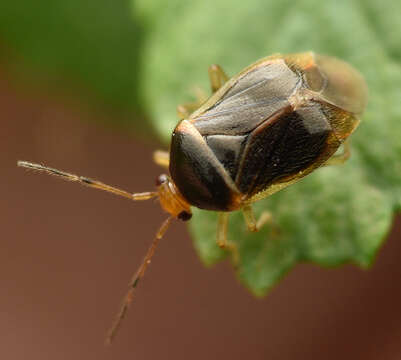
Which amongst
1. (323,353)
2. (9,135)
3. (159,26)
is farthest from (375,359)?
(9,135)

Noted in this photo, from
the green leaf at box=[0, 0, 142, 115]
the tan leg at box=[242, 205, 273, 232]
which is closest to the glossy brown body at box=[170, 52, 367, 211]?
the tan leg at box=[242, 205, 273, 232]

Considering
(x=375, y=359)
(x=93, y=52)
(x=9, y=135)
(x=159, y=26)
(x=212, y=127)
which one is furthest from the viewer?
(x=9, y=135)

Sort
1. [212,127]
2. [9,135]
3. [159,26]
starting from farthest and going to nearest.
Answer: [9,135]
[159,26]
[212,127]

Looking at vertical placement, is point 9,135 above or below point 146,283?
above

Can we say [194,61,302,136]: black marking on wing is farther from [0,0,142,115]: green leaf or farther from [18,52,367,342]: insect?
[0,0,142,115]: green leaf

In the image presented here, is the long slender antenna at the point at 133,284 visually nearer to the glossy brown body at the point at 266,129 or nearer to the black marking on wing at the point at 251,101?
the glossy brown body at the point at 266,129

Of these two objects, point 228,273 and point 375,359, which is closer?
point 375,359

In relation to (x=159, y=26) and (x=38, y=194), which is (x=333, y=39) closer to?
(x=159, y=26)
